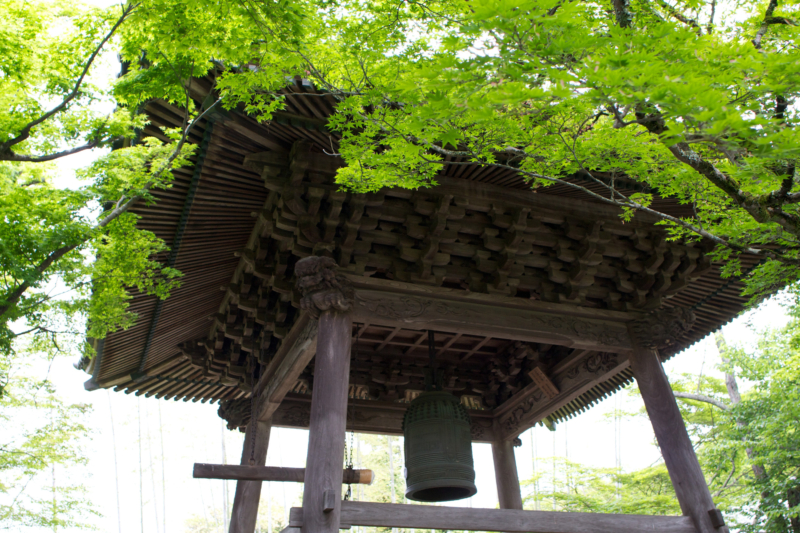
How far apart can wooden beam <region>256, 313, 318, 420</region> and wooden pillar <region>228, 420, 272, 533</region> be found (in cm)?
24

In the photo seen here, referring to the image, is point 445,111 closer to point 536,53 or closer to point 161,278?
point 536,53

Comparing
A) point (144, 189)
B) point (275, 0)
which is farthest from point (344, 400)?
point (275, 0)

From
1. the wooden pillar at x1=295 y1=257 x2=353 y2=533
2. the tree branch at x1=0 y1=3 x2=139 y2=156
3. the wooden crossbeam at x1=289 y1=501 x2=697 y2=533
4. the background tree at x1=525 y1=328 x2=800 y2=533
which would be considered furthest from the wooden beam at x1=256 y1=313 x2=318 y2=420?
the background tree at x1=525 y1=328 x2=800 y2=533

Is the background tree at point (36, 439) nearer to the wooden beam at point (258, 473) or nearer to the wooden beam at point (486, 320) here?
the wooden beam at point (258, 473)

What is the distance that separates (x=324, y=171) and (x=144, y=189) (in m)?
1.30

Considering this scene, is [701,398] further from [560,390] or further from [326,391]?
[326,391]

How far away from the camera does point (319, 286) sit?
4684 millimetres

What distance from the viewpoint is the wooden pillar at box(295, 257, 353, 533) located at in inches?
153

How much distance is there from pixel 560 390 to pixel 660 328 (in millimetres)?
1663

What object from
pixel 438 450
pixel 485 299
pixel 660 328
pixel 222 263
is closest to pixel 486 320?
pixel 485 299

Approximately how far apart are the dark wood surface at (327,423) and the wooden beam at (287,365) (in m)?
0.39

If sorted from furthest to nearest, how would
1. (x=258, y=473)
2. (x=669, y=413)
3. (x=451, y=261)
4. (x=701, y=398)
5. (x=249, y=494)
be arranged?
(x=701, y=398) < (x=249, y=494) < (x=451, y=261) < (x=669, y=413) < (x=258, y=473)

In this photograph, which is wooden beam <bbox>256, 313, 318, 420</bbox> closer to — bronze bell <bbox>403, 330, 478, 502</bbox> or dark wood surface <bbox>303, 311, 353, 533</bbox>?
dark wood surface <bbox>303, 311, 353, 533</bbox>

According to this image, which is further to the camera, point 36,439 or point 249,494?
point 36,439
